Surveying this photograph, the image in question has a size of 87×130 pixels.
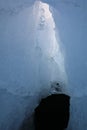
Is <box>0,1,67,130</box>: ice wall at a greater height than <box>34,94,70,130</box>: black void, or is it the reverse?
<box>0,1,67,130</box>: ice wall

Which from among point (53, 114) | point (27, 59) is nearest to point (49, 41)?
point (27, 59)

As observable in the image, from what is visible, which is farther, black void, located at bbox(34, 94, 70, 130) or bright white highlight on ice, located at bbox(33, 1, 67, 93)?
bright white highlight on ice, located at bbox(33, 1, 67, 93)

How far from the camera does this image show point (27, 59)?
1.64 meters

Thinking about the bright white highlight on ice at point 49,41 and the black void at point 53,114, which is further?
the bright white highlight on ice at point 49,41

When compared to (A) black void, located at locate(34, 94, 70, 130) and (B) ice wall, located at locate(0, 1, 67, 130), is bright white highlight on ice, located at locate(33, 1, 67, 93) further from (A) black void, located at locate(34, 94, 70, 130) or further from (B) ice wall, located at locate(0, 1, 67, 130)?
(A) black void, located at locate(34, 94, 70, 130)

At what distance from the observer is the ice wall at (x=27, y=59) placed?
1586 mm

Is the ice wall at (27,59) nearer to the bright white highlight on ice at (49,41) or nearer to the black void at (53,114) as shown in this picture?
the bright white highlight on ice at (49,41)

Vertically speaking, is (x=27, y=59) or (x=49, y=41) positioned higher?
(x=49, y=41)

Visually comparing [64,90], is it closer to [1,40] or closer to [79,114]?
[79,114]

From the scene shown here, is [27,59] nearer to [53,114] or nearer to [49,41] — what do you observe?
[49,41]

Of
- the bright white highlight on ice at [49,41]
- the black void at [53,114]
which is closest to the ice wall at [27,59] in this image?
the bright white highlight on ice at [49,41]

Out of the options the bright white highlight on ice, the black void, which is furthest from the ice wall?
the black void

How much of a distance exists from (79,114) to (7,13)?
92 cm

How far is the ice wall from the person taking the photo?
1.59m
